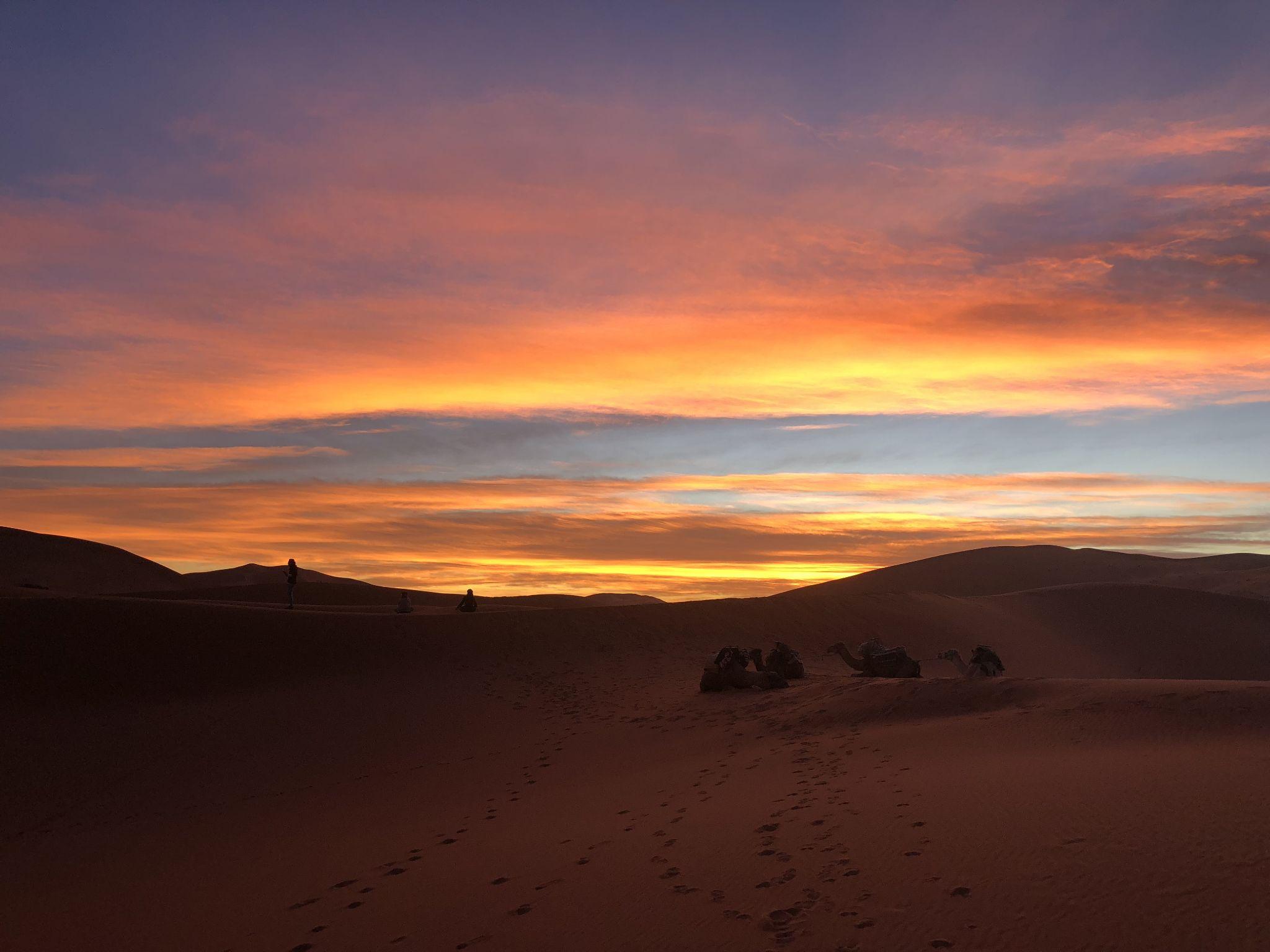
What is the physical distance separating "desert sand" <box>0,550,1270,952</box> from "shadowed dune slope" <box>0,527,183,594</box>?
43043 mm

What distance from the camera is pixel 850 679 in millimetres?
16766

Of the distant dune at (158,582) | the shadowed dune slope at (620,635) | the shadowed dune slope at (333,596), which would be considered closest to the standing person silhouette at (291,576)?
the shadowed dune slope at (620,635)

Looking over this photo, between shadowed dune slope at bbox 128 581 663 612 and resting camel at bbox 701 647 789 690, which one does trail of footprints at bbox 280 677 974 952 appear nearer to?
resting camel at bbox 701 647 789 690

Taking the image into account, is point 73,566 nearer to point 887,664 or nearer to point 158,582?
point 158,582

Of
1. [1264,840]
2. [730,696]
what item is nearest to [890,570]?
[730,696]

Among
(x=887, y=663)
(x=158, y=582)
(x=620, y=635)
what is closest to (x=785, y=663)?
(x=887, y=663)

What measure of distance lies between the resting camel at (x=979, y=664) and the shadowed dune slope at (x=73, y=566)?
57.7 meters

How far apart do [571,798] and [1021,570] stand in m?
70.3

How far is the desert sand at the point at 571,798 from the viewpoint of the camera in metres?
5.93

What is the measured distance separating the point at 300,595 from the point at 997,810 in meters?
45.2

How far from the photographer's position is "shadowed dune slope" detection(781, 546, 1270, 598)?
6762cm

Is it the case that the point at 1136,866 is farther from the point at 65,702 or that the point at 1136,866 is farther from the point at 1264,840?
the point at 65,702

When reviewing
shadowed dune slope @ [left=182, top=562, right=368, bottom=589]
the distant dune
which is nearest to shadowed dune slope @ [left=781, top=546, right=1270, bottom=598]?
the distant dune

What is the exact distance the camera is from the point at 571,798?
11.3 metres
